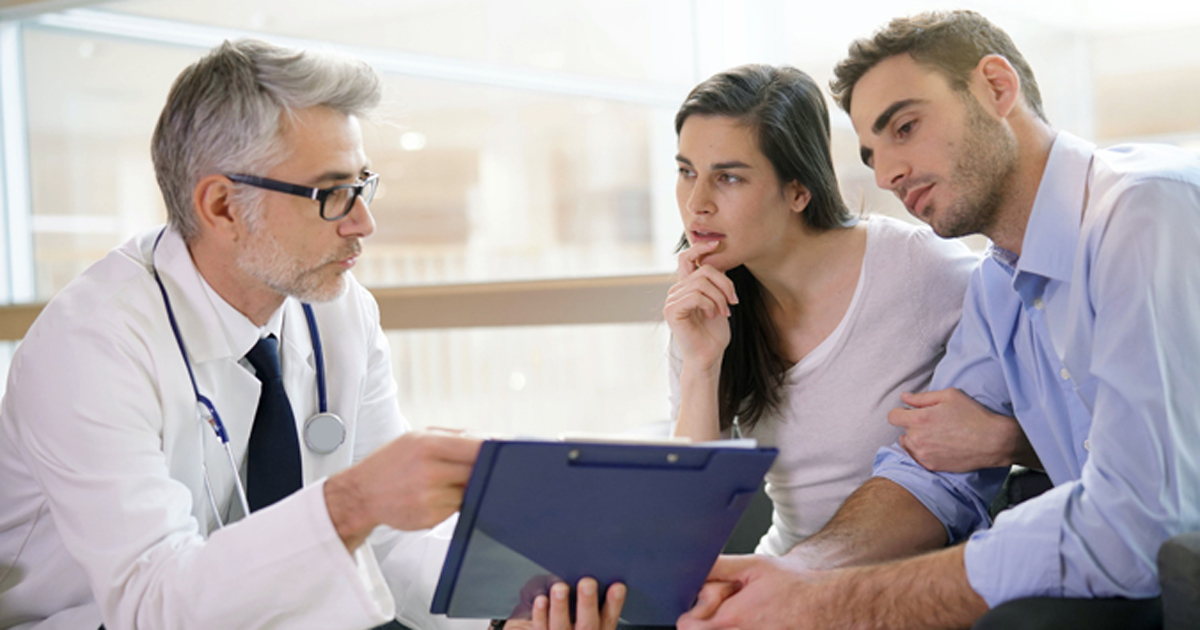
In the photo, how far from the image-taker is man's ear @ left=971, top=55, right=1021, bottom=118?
1.56m

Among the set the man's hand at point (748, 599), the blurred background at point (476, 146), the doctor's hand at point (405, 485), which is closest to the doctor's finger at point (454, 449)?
the doctor's hand at point (405, 485)

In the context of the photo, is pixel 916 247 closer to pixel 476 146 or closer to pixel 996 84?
pixel 996 84

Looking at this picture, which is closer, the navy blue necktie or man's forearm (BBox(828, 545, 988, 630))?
man's forearm (BBox(828, 545, 988, 630))

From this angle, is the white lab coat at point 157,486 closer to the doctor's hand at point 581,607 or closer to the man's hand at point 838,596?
the doctor's hand at point 581,607

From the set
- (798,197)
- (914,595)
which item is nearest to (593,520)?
(914,595)

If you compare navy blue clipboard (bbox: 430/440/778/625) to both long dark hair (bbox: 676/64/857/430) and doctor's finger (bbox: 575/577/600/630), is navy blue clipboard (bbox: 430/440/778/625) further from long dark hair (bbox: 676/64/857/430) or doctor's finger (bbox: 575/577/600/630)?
long dark hair (bbox: 676/64/857/430)

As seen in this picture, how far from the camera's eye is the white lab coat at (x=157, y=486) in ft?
4.13

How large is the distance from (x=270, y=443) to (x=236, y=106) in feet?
1.76

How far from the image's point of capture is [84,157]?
149 inches

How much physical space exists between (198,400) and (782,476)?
3.50 ft

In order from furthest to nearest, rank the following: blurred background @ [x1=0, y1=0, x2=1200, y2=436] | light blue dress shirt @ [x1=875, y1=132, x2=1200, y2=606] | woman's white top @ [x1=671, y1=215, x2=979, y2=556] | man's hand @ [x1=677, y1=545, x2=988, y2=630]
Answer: blurred background @ [x1=0, y1=0, x2=1200, y2=436]
woman's white top @ [x1=671, y1=215, x2=979, y2=556]
man's hand @ [x1=677, y1=545, x2=988, y2=630]
light blue dress shirt @ [x1=875, y1=132, x2=1200, y2=606]

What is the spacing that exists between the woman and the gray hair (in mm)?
Answer: 703

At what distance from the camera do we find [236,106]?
1.51m

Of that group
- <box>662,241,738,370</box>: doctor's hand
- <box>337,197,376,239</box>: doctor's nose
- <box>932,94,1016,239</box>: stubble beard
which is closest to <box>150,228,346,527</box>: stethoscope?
<box>337,197,376,239</box>: doctor's nose
